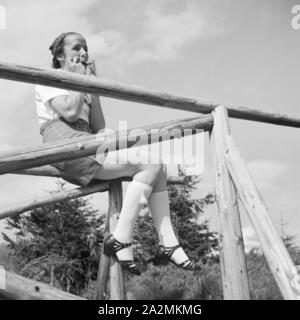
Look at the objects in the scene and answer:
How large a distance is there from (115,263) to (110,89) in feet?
4.71

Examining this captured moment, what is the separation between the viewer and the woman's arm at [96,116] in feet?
11.4

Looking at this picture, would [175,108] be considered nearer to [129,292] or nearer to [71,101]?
[71,101]

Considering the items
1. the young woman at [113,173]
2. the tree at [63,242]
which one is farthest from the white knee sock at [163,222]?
the tree at [63,242]

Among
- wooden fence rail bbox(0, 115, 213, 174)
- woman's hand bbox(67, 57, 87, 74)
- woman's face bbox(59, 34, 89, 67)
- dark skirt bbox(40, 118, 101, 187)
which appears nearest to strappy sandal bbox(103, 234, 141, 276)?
dark skirt bbox(40, 118, 101, 187)

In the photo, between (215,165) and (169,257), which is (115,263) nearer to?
(169,257)

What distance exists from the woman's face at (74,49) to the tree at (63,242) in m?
5.86

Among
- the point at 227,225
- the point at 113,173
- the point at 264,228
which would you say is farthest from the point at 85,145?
the point at 264,228

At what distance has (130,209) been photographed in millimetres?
3135

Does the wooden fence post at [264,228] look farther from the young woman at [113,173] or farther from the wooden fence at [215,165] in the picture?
the young woman at [113,173]

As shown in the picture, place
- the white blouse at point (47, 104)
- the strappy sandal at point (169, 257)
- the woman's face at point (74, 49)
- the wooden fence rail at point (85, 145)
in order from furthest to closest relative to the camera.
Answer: the woman's face at point (74, 49) → the white blouse at point (47, 104) → the strappy sandal at point (169, 257) → the wooden fence rail at point (85, 145)

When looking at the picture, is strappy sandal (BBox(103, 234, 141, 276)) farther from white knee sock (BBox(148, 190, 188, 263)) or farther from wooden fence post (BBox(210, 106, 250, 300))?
→ wooden fence post (BBox(210, 106, 250, 300))

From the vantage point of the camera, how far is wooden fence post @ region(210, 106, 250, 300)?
2.79m
